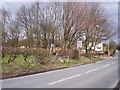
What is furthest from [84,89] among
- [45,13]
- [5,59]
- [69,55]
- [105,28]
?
→ [105,28]

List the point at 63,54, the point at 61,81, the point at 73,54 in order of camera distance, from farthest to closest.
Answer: the point at 73,54 < the point at 63,54 < the point at 61,81

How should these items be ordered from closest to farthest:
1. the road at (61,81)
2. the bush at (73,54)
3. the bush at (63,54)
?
the road at (61,81) → the bush at (63,54) → the bush at (73,54)

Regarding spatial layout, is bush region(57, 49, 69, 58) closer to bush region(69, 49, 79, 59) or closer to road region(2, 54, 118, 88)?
bush region(69, 49, 79, 59)

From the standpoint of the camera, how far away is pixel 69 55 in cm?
3928

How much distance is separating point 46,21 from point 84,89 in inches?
1411

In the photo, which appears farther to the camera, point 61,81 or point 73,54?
point 73,54

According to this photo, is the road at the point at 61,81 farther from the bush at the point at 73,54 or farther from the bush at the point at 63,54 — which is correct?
the bush at the point at 73,54

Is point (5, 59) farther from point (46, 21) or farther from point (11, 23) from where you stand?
point (11, 23)

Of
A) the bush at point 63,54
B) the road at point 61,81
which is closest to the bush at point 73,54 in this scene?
the bush at point 63,54

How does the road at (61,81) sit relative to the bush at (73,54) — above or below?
below

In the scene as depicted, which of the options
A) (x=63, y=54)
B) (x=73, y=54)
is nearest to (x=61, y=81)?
(x=63, y=54)

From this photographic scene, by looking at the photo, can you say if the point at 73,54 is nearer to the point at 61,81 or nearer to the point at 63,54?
the point at 63,54

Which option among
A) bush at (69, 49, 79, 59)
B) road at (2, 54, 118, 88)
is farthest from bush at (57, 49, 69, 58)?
road at (2, 54, 118, 88)

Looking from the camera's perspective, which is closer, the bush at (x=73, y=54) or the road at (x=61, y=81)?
the road at (x=61, y=81)
